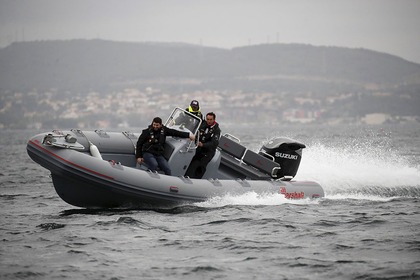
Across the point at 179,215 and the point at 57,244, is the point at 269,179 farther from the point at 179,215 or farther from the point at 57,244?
the point at 57,244

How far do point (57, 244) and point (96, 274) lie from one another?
5.79 feet

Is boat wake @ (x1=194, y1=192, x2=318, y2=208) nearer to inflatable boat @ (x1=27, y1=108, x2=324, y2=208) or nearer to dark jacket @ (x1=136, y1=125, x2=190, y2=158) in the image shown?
inflatable boat @ (x1=27, y1=108, x2=324, y2=208)

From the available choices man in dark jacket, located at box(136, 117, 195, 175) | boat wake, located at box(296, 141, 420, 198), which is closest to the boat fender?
man in dark jacket, located at box(136, 117, 195, 175)

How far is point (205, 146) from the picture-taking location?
47.4 feet

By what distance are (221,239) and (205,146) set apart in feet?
11.0

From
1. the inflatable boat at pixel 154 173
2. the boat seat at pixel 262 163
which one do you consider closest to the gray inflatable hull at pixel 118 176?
the inflatable boat at pixel 154 173

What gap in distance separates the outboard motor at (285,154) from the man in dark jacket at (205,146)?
1554mm

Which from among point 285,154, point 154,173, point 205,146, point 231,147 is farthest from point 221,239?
point 285,154

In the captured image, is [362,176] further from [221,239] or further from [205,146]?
[221,239]

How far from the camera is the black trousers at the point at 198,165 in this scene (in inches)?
577

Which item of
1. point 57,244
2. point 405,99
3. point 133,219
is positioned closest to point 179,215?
point 133,219

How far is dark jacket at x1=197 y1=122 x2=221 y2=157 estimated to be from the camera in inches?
570

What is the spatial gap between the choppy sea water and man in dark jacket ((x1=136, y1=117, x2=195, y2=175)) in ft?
3.00

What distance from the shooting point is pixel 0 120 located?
147m
